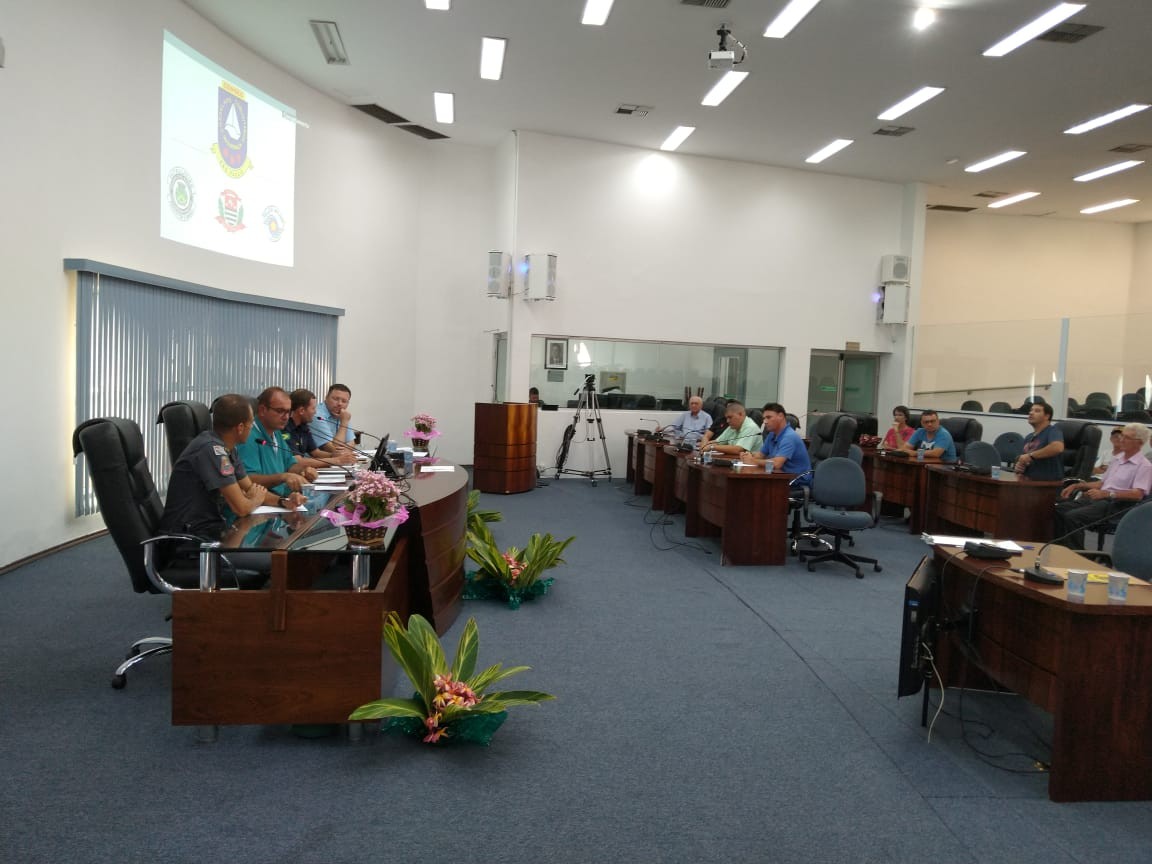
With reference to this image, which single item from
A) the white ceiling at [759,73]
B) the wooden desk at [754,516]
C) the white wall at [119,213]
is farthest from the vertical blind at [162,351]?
the wooden desk at [754,516]

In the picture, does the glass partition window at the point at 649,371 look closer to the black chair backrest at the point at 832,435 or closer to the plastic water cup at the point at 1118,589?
the black chair backrest at the point at 832,435

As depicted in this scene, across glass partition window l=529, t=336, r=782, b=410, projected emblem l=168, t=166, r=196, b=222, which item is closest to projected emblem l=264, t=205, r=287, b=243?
projected emblem l=168, t=166, r=196, b=222

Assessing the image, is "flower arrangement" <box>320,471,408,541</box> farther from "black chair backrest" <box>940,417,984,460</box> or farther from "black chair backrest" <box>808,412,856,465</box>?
"black chair backrest" <box>940,417,984,460</box>

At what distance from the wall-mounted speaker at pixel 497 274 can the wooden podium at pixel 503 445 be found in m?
1.71

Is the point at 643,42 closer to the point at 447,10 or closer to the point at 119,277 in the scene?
the point at 447,10

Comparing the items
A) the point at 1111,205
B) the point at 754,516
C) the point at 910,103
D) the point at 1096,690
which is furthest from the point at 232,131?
the point at 1111,205

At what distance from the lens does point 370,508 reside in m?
2.81

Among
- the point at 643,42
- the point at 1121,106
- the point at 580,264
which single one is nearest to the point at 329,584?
the point at 643,42

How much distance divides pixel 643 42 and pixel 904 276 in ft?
19.9

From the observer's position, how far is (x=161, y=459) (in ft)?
21.0

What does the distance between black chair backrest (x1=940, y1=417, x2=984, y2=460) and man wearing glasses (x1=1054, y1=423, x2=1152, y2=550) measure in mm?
2080

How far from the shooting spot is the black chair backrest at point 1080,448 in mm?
6809

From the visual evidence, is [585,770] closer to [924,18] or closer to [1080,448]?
[1080,448]

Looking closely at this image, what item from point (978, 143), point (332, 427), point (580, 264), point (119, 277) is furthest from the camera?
point (580, 264)
